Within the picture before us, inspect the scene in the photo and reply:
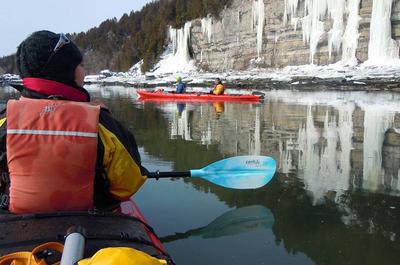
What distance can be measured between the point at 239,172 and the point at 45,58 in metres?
2.89

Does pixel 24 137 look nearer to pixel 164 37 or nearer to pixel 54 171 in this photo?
pixel 54 171

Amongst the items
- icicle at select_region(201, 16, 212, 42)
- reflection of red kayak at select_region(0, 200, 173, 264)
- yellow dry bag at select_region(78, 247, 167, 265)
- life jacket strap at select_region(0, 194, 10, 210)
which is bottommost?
reflection of red kayak at select_region(0, 200, 173, 264)

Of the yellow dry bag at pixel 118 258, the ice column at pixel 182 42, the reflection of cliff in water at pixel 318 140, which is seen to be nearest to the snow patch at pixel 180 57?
the ice column at pixel 182 42

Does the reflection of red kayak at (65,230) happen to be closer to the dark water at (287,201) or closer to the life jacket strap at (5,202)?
the life jacket strap at (5,202)

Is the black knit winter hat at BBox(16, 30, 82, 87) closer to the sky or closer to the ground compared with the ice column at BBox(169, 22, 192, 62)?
closer to the ground

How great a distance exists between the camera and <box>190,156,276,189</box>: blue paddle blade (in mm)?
4754

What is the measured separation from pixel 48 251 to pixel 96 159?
543 millimetres

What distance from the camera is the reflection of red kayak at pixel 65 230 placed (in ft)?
6.67

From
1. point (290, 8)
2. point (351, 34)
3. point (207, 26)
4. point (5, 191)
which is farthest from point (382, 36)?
point (5, 191)

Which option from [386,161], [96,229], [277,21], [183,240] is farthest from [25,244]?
[277,21]

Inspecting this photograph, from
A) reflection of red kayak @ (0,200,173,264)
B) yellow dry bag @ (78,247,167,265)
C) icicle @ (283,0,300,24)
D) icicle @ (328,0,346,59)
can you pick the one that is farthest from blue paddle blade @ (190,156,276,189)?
icicle @ (283,0,300,24)

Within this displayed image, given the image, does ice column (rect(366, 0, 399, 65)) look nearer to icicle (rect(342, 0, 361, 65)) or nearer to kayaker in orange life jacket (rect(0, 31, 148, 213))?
icicle (rect(342, 0, 361, 65))

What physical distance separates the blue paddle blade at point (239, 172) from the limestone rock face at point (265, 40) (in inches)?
1054

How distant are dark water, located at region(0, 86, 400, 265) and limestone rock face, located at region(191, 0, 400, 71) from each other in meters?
22.0
